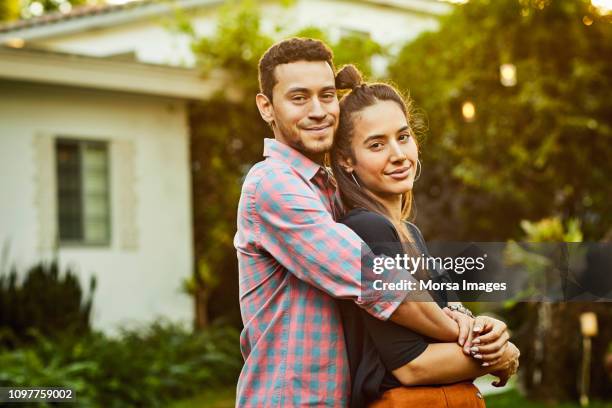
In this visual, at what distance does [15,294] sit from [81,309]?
0.88 m

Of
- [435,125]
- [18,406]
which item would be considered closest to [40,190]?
[18,406]

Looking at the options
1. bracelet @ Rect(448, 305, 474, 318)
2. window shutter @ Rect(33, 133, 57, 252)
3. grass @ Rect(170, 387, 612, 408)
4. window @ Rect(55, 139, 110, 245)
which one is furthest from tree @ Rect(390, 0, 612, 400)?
bracelet @ Rect(448, 305, 474, 318)

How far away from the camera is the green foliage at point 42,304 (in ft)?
33.3

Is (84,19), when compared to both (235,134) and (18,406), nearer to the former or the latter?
(235,134)

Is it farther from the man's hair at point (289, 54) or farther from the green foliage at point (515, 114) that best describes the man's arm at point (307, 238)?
the green foliage at point (515, 114)

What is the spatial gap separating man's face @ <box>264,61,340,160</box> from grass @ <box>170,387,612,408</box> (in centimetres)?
721

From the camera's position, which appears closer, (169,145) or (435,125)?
(169,145)

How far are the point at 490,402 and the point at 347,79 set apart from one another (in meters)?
7.72

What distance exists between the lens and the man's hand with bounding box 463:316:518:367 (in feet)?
8.15

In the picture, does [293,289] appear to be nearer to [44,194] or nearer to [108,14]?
[44,194]

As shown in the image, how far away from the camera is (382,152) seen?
105 inches

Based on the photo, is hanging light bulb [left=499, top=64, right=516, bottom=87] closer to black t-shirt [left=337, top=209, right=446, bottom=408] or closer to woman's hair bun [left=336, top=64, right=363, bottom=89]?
woman's hair bun [left=336, top=64, right=363, bottom=89]

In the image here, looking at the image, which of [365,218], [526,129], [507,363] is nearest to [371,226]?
[365,218]

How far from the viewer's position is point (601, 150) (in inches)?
487
